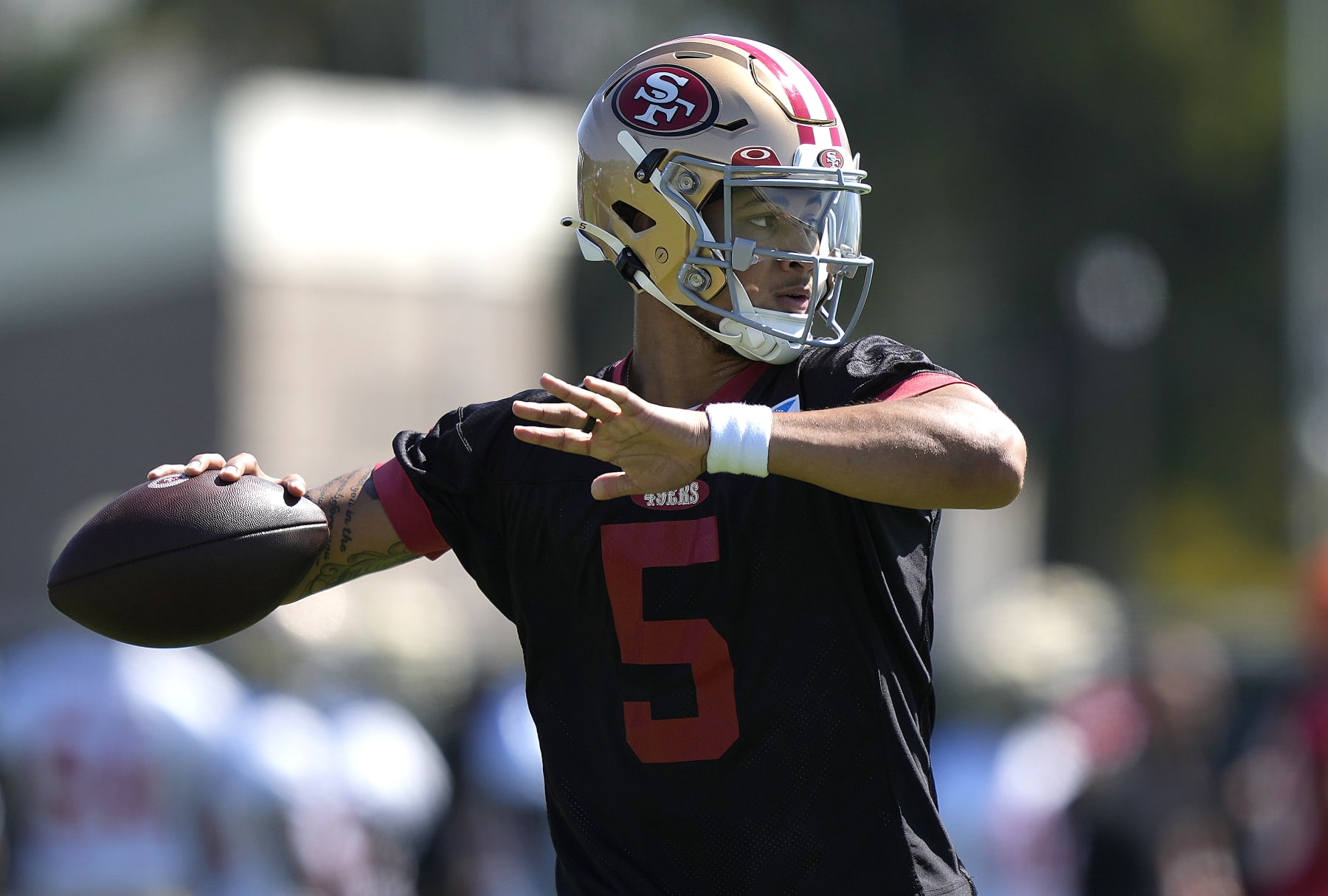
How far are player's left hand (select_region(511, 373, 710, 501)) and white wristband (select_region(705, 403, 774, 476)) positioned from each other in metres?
0.01

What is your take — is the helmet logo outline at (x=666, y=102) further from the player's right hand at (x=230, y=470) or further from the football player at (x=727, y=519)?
the player's right hand at (x=230, y=470)

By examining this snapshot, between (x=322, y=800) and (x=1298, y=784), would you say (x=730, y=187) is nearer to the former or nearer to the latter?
(x=1298, y=784)

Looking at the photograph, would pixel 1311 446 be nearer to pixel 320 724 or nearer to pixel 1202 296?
pixel 1202 296

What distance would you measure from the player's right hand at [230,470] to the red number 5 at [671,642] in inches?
23.5

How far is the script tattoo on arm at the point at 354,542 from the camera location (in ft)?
11.7

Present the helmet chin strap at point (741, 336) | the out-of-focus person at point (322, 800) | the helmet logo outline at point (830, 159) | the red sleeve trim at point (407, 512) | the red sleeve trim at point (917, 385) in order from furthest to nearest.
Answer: the out-of-focus person at point (322, 800) < the red sleeve trim at point (407, 512) < the helmet logo outline at point (830, 159) < the helmet chin strap at point (741, 336) < the red sleeve trim at point (917, 385)

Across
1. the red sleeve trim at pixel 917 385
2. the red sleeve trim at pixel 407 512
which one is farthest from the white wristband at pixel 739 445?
the red sleeve trim at pixel 407 512

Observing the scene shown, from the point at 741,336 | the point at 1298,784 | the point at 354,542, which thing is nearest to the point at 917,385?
the point at 741,336

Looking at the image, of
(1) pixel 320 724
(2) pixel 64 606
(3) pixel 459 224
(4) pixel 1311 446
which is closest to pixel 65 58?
(3) pixel 459 224

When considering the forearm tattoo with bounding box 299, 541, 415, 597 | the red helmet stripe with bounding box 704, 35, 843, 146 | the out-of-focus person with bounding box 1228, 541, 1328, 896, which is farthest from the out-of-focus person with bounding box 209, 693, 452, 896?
the red helmet stripe with bounding box 704, 35, 843, 146

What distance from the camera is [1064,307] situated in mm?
25938

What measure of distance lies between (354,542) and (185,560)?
333mm

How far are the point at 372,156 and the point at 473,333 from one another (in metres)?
2.11

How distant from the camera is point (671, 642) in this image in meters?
3.18
